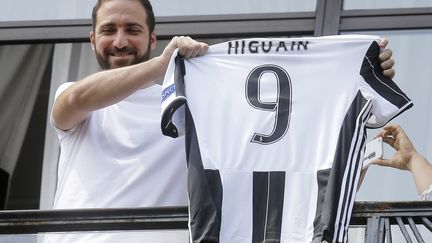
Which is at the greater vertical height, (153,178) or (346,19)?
(346,19)

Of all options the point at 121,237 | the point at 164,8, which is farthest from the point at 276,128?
the point at 164,8

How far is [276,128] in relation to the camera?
6035 millimetres

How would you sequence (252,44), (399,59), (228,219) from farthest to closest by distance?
1. (399,59)
2. (252,44)
3. (228,219)

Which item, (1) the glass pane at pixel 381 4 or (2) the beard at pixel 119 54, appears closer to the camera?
(2) the beard at pixel 119 54

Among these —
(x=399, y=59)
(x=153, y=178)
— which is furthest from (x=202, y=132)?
(x=399, y=59)

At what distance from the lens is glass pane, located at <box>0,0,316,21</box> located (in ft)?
26.0

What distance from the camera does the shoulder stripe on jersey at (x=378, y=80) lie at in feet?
19.7

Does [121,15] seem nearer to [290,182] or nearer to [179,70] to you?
[179,70]

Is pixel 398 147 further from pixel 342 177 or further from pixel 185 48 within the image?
pixel 185 48

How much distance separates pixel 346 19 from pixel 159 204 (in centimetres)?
205

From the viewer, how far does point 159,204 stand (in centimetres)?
609

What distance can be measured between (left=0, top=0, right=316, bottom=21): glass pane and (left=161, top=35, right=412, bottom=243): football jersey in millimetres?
1694

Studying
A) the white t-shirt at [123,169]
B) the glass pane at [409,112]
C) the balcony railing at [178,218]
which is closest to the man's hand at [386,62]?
the balcony railing at [178,218]

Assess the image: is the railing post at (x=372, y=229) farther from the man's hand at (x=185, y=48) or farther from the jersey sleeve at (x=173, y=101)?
the man's hand at (x=185, y=48)
